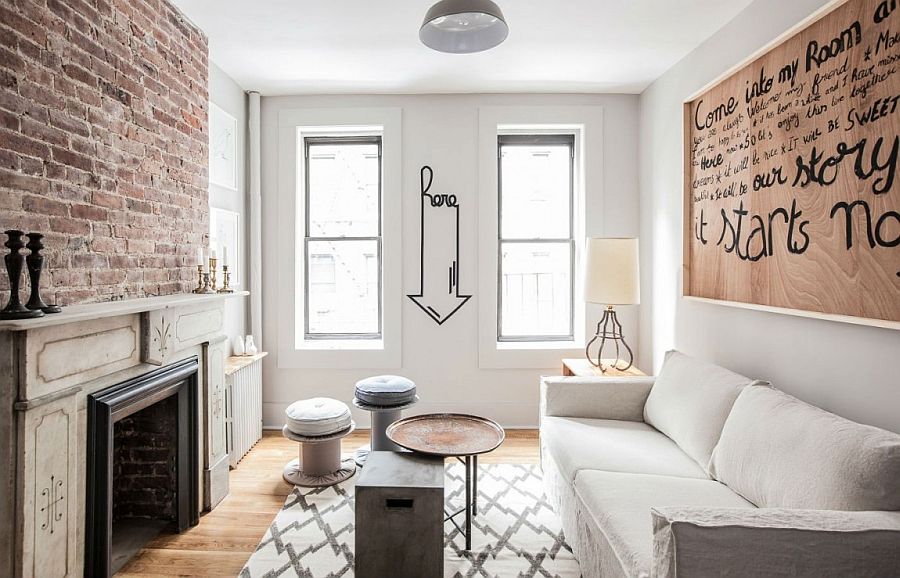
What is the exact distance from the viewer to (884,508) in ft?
4.76

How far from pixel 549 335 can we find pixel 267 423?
2.48 meters

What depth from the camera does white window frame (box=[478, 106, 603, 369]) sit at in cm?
412

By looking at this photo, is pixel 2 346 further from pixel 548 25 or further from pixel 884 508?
pixel 548 25

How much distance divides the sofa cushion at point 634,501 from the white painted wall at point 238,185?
2.81 m

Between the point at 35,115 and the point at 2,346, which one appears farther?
the point at 35,115

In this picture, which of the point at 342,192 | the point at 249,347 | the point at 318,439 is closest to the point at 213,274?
the point at 249,347

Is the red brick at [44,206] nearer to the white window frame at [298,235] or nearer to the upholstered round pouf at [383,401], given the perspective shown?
the upholstered round pouf at [383,401]

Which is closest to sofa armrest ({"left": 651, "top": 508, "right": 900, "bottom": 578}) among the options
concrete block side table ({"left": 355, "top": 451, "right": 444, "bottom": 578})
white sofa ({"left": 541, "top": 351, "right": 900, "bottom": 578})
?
white sofa ({"left": 541, "top": 351, "right": 900, "bottom": 578})

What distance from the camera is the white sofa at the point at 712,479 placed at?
1291 millimetres

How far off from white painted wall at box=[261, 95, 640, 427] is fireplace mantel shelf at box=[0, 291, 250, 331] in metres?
1.68

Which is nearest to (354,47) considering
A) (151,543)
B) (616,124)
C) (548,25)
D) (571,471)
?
(548,25)

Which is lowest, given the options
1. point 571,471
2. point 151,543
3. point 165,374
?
point 151,543

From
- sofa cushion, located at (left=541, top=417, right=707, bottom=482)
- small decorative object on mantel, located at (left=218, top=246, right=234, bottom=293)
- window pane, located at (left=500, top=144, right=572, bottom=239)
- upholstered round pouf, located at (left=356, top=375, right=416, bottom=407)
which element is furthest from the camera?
window pane, located at (left=500, top=144, right=572, bottom=239)

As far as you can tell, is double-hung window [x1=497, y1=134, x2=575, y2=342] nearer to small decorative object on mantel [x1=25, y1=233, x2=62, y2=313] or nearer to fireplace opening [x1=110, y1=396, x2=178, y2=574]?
fireplace opening [x1=110, y1=396, x2=178, y2=574]
